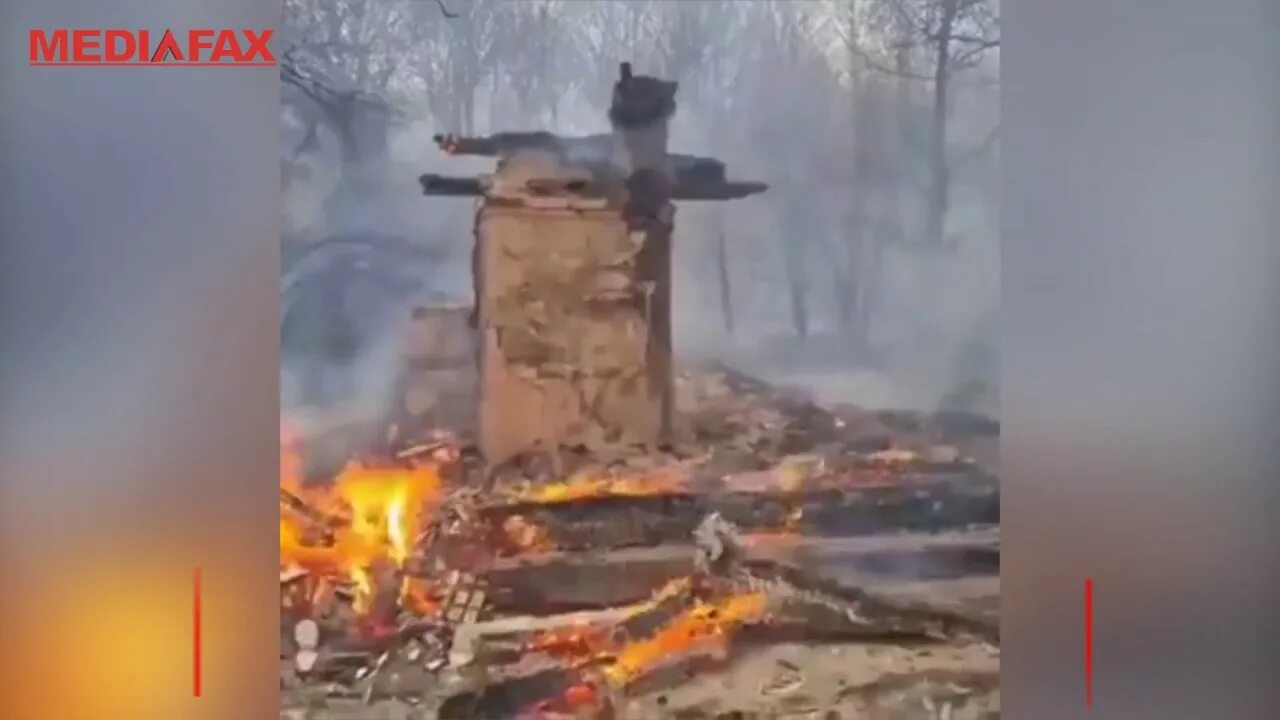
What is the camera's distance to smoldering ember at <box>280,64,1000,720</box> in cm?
133

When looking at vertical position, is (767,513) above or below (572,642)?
above

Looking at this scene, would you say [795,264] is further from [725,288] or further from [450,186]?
[450,186]

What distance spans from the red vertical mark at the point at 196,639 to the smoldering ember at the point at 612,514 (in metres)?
0.09

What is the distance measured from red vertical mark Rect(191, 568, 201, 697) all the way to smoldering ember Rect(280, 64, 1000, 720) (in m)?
0.09

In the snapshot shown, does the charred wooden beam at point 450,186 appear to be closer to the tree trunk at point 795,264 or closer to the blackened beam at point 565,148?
the blackened beam at point 565,148

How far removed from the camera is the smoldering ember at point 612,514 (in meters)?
1.33

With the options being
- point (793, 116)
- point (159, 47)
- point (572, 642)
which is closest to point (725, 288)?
point (793, 116)

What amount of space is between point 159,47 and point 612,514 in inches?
27.9

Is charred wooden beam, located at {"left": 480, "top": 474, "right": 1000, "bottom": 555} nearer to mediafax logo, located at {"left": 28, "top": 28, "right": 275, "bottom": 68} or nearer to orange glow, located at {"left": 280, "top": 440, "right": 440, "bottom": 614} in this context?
orange glow, located at {"left": 280, "top": 440, "right": 440, "bottom": 614}

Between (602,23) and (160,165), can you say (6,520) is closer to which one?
(160,165)

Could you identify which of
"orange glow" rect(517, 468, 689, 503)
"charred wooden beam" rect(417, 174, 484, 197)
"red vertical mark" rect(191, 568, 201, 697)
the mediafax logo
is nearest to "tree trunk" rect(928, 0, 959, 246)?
"orange glow" rect(517, 468, 689, 503)

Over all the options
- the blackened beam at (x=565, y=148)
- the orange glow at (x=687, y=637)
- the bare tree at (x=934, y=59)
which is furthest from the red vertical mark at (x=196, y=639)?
the bare tree at (x=934, y=59)

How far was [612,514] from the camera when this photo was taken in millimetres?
1347

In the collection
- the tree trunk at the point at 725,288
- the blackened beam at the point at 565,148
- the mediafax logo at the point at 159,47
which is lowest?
the tree trunk at the point at 725,288
